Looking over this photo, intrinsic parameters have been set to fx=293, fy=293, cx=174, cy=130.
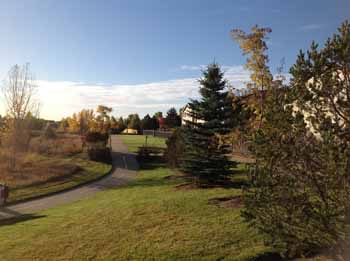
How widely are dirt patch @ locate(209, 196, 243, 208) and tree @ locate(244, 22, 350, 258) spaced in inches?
261

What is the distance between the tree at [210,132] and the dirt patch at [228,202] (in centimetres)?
409

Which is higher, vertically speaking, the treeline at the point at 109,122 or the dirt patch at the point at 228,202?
the treeline at the point at 109,122

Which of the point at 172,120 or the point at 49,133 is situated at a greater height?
the point at 172,120

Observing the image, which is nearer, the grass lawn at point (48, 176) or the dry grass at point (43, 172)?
the grass lawn at point (48, 176)

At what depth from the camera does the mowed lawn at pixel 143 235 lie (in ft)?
26.1

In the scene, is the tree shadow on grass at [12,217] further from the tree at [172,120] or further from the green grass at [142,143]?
the tree at [172,120]

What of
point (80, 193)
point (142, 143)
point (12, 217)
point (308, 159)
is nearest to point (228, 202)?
point (308, 159)

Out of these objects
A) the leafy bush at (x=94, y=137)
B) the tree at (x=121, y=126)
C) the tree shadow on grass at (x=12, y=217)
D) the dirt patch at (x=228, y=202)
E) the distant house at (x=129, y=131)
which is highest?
the tree at (x=121, y=126)

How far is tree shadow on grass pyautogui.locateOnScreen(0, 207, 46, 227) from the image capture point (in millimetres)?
15094

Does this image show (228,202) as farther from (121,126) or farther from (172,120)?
(121,126)

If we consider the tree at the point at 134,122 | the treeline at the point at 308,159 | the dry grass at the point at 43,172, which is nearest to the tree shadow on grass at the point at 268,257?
the treeline at the point at 308,159

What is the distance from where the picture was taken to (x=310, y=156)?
15.9 ft

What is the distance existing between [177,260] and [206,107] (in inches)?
459

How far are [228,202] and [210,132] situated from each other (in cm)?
577
